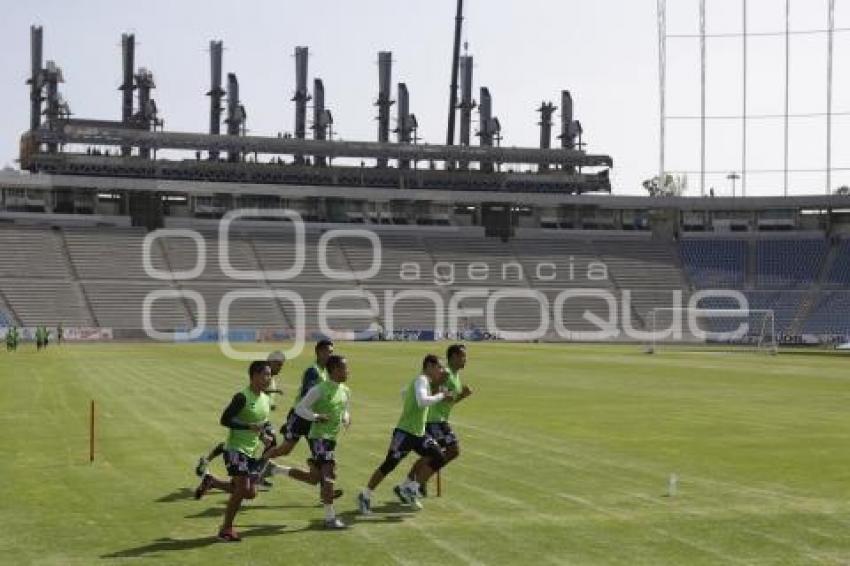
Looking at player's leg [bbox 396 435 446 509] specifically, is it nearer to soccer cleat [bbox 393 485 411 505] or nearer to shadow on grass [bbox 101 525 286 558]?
soccer cleat [bbox 393 485 411 505]

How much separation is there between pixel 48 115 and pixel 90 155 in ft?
22.5

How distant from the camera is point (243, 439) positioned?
14.0m

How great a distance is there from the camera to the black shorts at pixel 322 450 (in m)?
14.9

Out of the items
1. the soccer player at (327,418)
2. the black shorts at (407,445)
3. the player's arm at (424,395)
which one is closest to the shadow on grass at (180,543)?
the soccer player at (327,418)

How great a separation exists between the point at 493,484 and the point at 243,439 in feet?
18.5

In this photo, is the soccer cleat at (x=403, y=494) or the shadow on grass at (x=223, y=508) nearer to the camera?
the shadow on grass at (x=223, y=508)

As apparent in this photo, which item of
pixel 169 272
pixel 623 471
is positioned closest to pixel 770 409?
pixel 623 471

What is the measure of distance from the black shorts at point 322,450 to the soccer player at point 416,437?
929 millimetres

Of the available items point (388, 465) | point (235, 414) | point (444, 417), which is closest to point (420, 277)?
point (444, 417)

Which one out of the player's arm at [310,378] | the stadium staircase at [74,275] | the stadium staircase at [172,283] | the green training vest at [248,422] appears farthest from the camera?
the stadium staircase at [172,283]

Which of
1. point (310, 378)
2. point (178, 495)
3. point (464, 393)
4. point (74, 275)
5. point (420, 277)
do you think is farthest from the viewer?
point (420, 277)

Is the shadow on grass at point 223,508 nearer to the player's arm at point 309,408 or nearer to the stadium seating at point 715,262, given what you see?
the player's arm at point 309,408

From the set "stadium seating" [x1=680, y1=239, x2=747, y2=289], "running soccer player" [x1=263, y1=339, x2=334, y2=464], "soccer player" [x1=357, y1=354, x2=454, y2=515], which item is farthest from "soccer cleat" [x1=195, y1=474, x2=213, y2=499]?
"stadium seating" [x1=680, y1=239, x2=747, y2=289]

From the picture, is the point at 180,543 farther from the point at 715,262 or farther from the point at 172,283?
the point at 715,262
